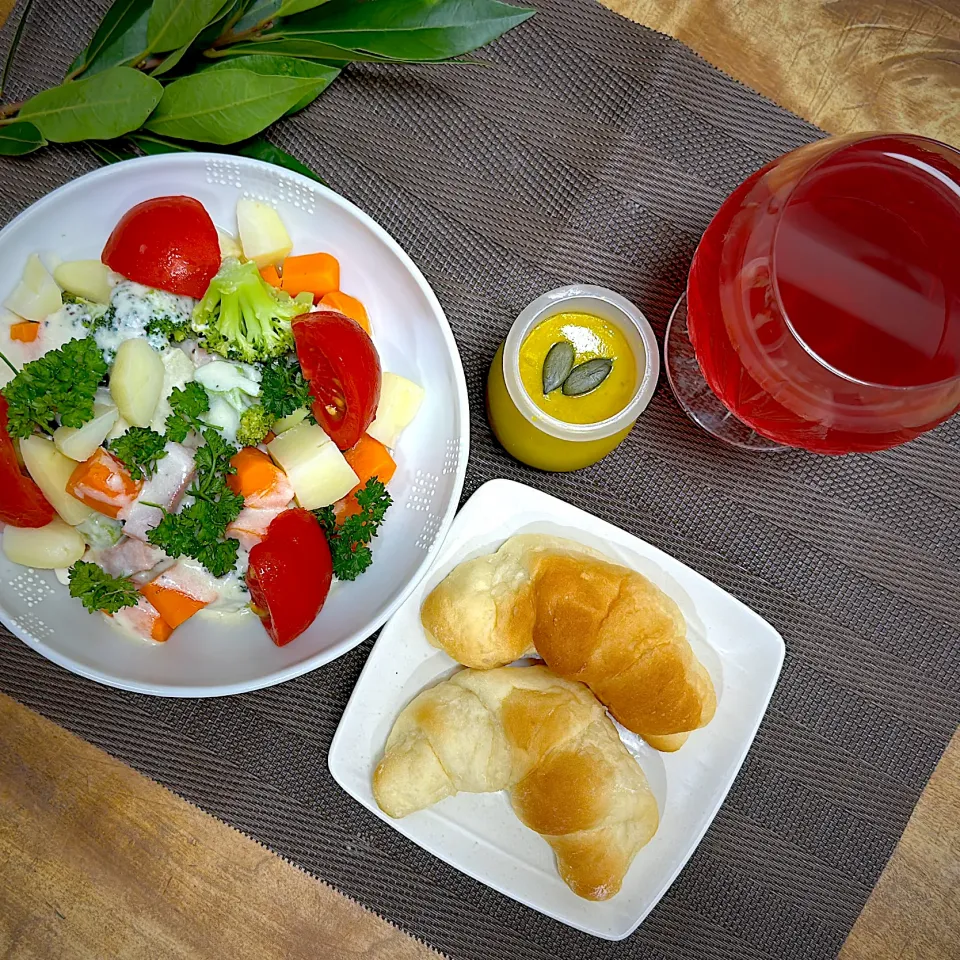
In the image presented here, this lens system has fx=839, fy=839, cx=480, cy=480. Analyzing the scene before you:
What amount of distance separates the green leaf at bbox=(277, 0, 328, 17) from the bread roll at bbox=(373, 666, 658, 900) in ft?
3.60

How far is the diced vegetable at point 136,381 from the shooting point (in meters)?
1.27

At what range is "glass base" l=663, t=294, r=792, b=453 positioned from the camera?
1.49m

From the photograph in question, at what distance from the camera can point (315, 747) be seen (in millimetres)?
1533

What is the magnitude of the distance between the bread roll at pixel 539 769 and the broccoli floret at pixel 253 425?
52 cm

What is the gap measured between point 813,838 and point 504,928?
1.98ft

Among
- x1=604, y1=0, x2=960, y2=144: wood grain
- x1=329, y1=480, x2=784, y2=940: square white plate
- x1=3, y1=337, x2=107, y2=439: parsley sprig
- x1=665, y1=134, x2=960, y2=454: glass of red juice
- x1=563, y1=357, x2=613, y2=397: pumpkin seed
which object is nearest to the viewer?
x1=665, y1=134, x2=960, y2=454: glass of red juice

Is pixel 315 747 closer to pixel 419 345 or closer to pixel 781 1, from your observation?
pixel 419 345

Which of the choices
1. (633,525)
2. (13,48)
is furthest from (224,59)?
(633,525)

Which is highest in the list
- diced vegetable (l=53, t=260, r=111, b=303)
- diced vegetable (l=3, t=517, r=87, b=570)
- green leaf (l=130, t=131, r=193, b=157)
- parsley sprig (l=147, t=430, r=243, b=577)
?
green leaf (l=130, t=131, r=193, b=157)

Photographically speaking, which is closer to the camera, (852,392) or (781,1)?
(852,392)

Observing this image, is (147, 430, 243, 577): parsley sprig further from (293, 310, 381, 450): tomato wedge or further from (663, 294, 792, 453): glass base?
(663, 294, 792, 453): glass base

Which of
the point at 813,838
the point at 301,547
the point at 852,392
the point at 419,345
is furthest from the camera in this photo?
the point at 813,838

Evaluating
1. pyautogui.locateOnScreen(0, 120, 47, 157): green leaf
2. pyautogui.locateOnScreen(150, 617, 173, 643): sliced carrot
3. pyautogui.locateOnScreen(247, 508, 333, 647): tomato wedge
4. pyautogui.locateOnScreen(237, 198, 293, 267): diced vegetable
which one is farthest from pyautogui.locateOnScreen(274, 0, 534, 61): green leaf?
pyautogui.locateOnScreen(150, 617, 173, 643): sliced carrot

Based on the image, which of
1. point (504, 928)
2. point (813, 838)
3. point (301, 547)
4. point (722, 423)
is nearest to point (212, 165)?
point (301, 547)
